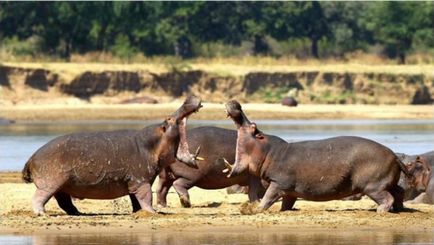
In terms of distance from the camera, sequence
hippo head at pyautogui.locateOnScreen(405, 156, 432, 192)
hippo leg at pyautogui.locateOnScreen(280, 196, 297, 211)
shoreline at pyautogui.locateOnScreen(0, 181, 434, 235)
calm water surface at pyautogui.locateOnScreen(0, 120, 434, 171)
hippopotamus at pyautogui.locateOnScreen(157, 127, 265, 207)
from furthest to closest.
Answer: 1. calm water surface at pyautogui.locateOnScreen(0, 120, 434, 171)
2. hippopotamus at pyautogui.locateOnScreen(157, 127, 265, 207)
3. hippo head at pyautogui.locateOnScreen(405, 156, 432, 192)
4. hippo leg at pyautogui.locateOnScreen(280, 196, 297, 211)
5. shoreline at pyautogui.locateOnScreen(0, 181, 434, 235)

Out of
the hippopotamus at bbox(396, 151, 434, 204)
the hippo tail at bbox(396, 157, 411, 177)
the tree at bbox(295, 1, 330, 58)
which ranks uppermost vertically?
the hippo tail at bbox(396, 157, 411, 177)

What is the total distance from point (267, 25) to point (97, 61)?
20.0 meters

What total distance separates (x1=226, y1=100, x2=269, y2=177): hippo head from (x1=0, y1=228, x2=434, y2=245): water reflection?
2.11 metres

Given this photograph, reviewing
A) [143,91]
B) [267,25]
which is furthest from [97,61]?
[267,25]

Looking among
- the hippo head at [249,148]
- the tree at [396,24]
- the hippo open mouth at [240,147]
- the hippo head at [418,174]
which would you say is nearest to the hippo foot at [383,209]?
the hippo head at [418,174]

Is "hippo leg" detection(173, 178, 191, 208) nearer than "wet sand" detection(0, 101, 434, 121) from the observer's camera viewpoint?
Yes

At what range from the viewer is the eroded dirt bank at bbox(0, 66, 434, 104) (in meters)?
56.0

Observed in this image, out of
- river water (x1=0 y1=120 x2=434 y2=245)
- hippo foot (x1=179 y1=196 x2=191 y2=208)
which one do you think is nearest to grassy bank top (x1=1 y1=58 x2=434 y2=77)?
river water (x1=0 y1=120 x2=434 y2=245)

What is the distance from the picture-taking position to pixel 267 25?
3147 inches

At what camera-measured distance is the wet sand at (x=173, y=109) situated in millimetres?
49344

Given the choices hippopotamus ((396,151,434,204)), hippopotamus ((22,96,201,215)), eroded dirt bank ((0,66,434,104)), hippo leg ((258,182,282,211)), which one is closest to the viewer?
hippopotamus ((22,96,201,215))

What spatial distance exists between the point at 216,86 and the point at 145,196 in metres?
44.8

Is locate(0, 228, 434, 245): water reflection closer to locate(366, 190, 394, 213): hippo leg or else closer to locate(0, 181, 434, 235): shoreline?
locate(0, 181, 434, 235): shoreline

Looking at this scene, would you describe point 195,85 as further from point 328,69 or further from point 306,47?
point 306,47
